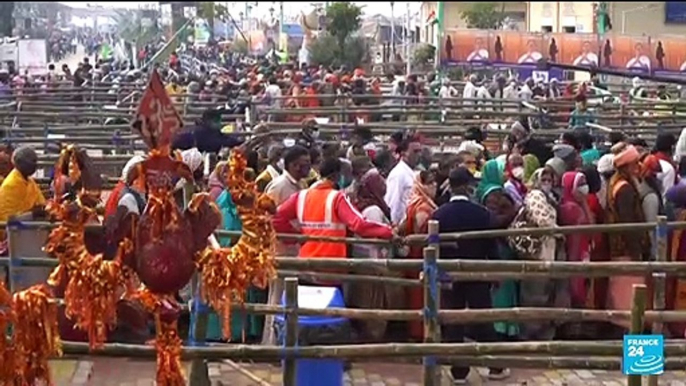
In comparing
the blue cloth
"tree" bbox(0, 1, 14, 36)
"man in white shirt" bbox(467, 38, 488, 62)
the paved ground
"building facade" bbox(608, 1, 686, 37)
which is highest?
"tree" bbox(0, 1, 14, 36)

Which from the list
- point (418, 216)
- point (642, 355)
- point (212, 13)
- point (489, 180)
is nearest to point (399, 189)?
point (489, 180)

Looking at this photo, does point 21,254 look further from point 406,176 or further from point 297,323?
point 406,176

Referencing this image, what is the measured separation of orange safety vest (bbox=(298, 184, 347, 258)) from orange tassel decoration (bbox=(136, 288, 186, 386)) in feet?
6.65

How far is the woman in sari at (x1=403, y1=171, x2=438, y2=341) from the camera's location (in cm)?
702

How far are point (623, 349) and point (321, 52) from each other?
982 inches

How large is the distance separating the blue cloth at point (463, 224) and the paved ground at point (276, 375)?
78 cm

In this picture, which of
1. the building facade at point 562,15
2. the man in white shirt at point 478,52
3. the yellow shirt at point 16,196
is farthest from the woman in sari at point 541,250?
the building facade at point 562,15

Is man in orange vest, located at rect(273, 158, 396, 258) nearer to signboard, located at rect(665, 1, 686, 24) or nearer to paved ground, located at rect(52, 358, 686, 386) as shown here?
paved ground, located at rect(52, 358, 686, 386)

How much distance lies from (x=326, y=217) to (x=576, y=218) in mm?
1767

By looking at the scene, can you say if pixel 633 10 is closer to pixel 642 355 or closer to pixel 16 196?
pixel 16 196

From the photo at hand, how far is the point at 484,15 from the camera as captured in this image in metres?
33.1

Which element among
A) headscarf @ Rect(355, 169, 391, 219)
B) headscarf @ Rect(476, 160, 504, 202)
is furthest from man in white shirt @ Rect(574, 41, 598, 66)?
headscarf @ Rect(355, 169, 391, 219)

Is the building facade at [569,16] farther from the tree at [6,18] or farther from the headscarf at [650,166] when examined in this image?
the tree at [6,18]

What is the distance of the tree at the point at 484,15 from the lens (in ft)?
105
